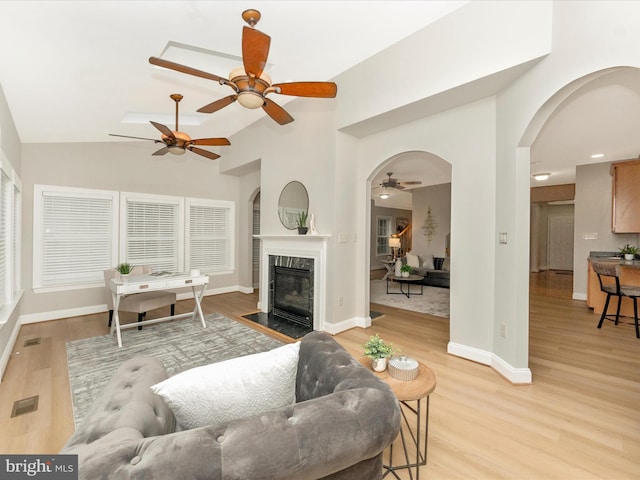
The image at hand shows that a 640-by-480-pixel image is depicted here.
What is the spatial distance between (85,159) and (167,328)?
10.1ft

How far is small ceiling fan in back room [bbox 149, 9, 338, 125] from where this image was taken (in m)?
1.82

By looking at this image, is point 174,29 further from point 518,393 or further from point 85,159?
point 518,393

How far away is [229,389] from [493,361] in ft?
9.37

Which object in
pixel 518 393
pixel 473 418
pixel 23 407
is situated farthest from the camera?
pixel 518 393

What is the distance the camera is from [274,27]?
8.34 feet

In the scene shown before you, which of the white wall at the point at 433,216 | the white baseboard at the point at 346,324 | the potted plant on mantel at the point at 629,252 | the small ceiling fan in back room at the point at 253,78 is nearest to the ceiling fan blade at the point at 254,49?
the small ceiling fan in back room at the point at 253,78

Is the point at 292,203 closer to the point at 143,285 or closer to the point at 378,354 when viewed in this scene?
the point at 143,285

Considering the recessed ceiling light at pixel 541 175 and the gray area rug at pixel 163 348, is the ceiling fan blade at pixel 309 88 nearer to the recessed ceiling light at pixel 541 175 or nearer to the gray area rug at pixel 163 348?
the gray area rug at pixel 163 348

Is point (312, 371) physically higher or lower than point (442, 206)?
lower

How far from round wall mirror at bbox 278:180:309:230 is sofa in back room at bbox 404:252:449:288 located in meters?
3.96

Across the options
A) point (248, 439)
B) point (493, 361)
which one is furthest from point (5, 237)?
point (493, 361)

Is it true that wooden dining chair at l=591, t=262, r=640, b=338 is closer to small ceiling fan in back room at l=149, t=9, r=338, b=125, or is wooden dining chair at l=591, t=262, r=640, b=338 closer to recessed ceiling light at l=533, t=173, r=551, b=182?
recessed ceiling light at l=533, t=173, r=551, b=182

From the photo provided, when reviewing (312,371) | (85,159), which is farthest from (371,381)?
(85,159)

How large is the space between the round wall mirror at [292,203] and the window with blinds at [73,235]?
9.54ft
